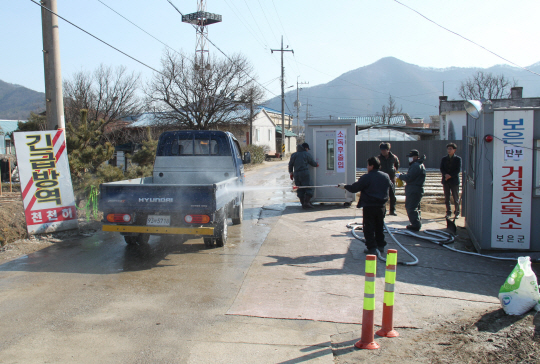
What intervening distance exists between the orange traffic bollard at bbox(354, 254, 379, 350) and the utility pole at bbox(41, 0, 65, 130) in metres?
7.81

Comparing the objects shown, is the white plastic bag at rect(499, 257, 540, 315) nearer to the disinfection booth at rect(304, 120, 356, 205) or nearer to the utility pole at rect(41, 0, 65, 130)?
the disinfection booth at rect(304, 120, 356, 205)

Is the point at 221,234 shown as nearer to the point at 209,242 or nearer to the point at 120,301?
the point at 209,242

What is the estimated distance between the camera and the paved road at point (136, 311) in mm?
3879

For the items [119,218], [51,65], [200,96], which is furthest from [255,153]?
[119,218]

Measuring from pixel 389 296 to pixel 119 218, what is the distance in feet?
15.1

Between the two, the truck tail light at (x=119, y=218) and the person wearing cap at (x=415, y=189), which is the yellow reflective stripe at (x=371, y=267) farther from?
the person wearing cap at (x=415, y=189)

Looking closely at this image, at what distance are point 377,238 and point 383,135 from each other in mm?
32421

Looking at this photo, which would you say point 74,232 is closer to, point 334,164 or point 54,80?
point 54,80

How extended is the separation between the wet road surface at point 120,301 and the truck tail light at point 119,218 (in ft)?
2.27

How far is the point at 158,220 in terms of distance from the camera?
6.86 meters

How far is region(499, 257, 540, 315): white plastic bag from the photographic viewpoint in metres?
4.60

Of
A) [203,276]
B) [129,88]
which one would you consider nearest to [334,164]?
[203,276]

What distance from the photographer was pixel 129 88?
34.7 metres

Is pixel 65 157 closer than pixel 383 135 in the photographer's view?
Yes
